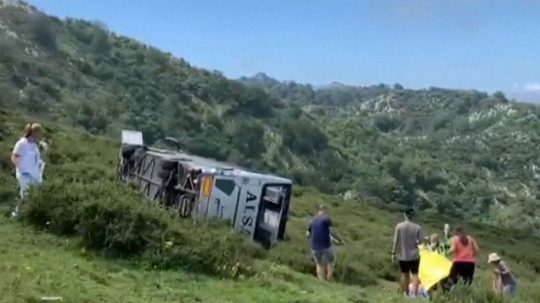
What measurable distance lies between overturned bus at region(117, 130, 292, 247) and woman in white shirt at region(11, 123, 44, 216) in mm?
4143

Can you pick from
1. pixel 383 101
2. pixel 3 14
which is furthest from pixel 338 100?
pixel 3 14

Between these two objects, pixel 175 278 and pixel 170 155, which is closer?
pixel 175 278

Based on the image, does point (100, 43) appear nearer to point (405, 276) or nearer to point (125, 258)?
point (405, 276)

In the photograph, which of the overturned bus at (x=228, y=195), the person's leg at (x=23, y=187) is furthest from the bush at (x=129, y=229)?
the overturned bus at (x=228, y=195)

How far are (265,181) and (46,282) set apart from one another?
10.00 metres

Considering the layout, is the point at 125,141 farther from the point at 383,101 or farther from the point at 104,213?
the point at 383,101

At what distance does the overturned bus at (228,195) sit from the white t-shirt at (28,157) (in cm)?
413

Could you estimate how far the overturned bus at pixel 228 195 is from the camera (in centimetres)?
1850

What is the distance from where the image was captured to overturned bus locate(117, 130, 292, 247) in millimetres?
18500

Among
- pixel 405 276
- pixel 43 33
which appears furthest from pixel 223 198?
pixel 43 33

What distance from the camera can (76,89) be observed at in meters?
70.7

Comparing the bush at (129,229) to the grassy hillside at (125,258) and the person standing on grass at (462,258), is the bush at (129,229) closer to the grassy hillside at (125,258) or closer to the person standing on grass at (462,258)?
the grassy hillside at (125,258)

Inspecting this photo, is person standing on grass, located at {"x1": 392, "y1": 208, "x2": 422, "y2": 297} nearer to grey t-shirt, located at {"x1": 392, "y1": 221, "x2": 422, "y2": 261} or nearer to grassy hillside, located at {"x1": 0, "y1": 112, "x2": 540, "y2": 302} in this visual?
grey t-shirt, located at {"x1": 392, "y1": 221, "x2": 422, "y2": 261}

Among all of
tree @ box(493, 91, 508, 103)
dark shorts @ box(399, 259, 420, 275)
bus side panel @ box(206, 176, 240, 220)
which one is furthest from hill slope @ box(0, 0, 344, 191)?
tree @ box(493, 91, 508, 103)
